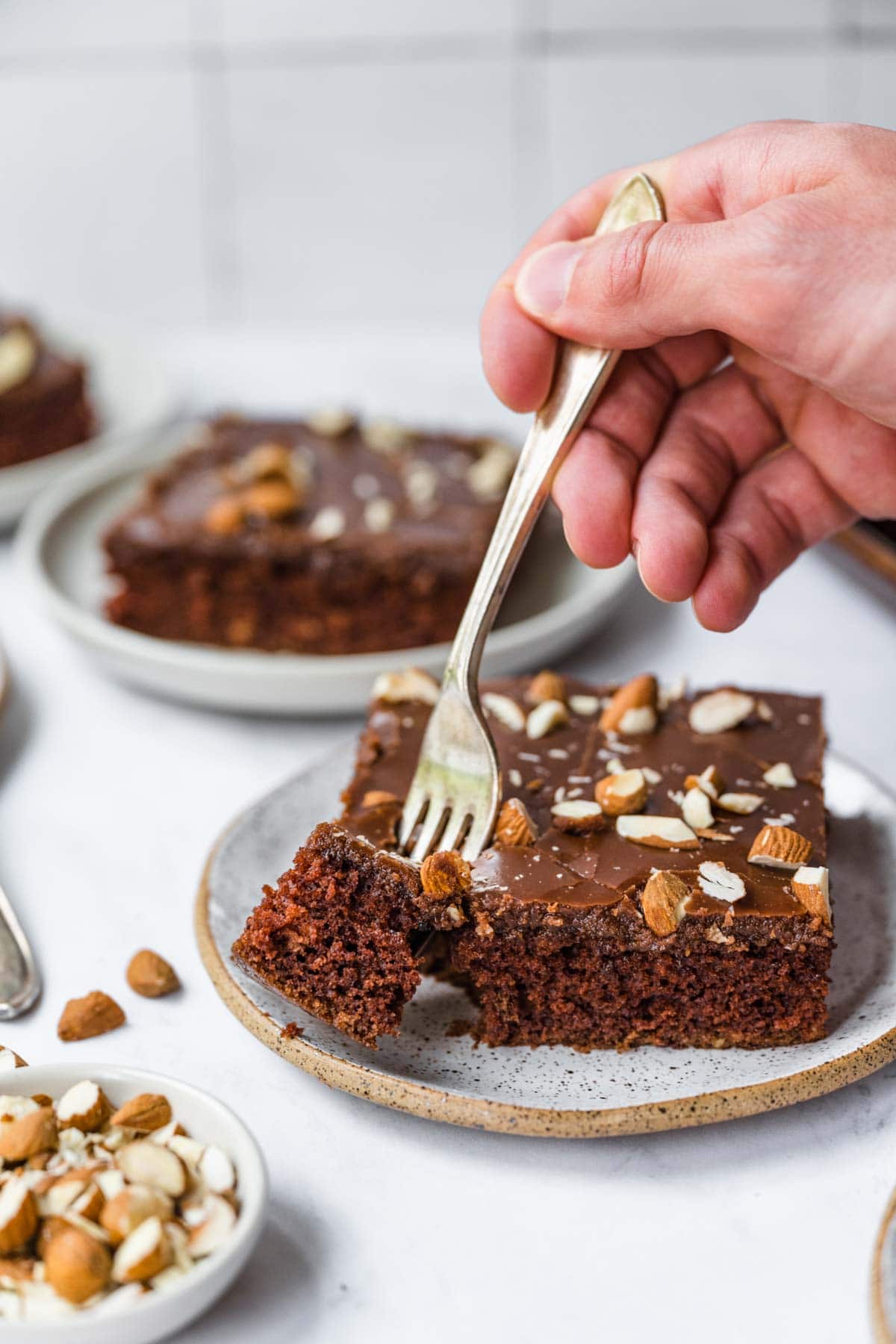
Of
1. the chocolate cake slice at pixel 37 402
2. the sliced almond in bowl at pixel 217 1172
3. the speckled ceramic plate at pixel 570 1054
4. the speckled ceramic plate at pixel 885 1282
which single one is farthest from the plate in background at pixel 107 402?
the speckled ceramic plate at pixel 885 1282

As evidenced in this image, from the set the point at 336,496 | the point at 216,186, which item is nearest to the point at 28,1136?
the point at 336,496

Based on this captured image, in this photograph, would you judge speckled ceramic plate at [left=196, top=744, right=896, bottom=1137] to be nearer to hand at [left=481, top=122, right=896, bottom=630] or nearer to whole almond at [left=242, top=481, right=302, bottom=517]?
hand at [left=481, top=122, right=896, bottom=630]

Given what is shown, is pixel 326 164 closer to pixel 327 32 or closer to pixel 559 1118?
pixel 327 32

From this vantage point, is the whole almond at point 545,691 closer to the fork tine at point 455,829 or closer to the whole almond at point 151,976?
the fork tine at point 455,829

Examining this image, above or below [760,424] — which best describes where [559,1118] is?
below

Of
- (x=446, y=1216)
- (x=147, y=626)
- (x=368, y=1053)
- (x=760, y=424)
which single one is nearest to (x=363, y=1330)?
(x=446, y=1216)

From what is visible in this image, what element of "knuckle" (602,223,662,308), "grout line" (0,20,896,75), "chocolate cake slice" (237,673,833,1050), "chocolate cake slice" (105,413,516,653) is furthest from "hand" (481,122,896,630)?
"grout line" (0,20,896,75)

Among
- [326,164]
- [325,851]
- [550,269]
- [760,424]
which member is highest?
[550,269]

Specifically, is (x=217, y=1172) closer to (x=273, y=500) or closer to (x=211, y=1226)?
(x=211, y=1226)
